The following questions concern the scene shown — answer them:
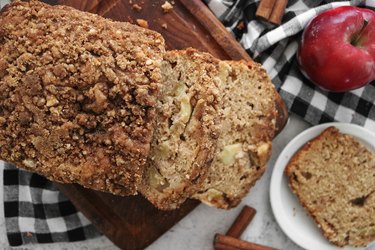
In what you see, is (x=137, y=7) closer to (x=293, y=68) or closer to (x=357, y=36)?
(x=293, y=68)

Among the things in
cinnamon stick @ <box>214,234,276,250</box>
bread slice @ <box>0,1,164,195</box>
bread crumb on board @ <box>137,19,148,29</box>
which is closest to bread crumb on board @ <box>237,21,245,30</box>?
bread crumb on board @ <box>137,19,148,29</box>

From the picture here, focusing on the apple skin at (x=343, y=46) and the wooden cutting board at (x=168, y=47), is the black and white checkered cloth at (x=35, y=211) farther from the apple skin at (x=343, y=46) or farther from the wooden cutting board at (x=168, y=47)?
the apple skin at (x=343, y=46)

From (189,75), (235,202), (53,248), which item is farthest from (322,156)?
(53,248)

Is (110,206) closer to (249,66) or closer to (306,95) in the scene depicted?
(249,66)

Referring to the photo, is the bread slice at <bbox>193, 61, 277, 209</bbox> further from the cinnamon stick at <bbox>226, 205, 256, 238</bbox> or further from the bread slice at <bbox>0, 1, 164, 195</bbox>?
the bread slice at <bbox>0, 1, 164, 195</bbox>

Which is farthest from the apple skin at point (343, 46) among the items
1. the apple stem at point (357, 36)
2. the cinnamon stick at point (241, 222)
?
the cinnamon stick at point (241, 222)

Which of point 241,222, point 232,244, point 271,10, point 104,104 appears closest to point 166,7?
point 271,10
